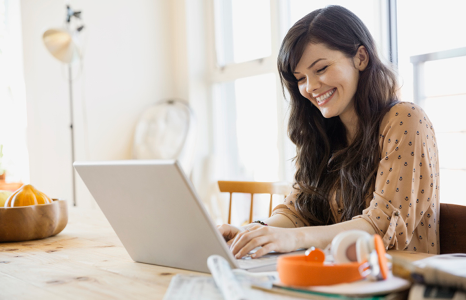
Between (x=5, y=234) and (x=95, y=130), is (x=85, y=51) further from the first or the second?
(x=5, y=234)

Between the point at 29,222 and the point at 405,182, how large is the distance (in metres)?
0.95

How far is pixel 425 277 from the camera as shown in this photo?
0.54 metres

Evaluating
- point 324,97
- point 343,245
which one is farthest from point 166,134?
point 343,245

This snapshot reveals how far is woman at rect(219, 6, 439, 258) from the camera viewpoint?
1022 millimetres

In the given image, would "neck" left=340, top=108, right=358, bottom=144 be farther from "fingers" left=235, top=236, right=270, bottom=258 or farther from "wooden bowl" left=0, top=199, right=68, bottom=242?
"wooden bowl" left=0, top=199, right=68, bottom=242

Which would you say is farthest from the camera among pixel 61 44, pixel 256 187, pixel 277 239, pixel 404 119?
pixel 61 44

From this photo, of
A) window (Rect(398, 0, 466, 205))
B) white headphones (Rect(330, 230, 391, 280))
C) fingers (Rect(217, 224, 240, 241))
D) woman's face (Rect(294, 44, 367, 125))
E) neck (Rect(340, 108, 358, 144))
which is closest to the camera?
white headphones (Rect(330, 230, 391, 280))

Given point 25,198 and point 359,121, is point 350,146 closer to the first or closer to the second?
point 359,121

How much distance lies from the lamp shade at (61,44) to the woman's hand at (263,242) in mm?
2236

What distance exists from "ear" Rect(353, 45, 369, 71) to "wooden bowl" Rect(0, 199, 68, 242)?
2.97 feet

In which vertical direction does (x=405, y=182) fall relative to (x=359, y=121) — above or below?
below

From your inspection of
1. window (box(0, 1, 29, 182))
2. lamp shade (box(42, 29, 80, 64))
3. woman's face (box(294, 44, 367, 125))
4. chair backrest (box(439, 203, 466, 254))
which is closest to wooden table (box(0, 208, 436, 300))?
chair backrest (box(439, 203, 466, 254))

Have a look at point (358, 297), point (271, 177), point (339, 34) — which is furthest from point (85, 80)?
point (358, 297)

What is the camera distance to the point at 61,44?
267 cm
